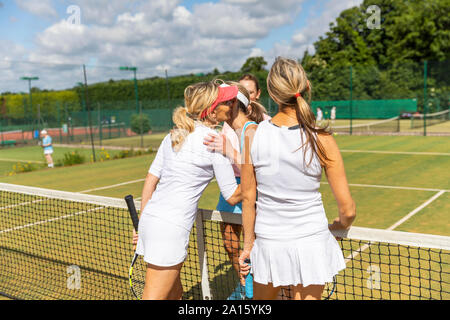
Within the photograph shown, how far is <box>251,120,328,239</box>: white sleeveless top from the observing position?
7.41 ft

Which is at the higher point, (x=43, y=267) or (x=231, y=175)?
(x=231, y=175)

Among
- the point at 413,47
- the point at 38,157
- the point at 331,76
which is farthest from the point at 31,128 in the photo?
the point at 413,47

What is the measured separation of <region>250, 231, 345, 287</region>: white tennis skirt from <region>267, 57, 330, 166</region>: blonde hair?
43 centimetres

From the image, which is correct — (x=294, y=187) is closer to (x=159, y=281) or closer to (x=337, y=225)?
(x=337, y=225)

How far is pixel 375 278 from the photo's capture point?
4.89 m

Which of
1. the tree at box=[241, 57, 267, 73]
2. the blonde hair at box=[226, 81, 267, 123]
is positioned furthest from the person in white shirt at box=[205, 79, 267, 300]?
the tree at box=[241, 57, 267, 73]

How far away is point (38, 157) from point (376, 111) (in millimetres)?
19787

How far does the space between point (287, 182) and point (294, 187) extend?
4 cm

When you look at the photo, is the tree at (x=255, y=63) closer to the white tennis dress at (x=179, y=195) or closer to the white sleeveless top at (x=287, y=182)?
the white tennis dress at (x=179, y=195)

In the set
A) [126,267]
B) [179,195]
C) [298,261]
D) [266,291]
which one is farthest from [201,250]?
[126,267]

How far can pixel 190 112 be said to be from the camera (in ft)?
9.11

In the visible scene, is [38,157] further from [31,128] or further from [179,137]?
[179,137]

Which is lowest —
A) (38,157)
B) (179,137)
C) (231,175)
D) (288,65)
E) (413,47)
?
(38,157)

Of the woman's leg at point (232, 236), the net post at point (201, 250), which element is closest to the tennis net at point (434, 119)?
the woman's leg at point (232, 236)
